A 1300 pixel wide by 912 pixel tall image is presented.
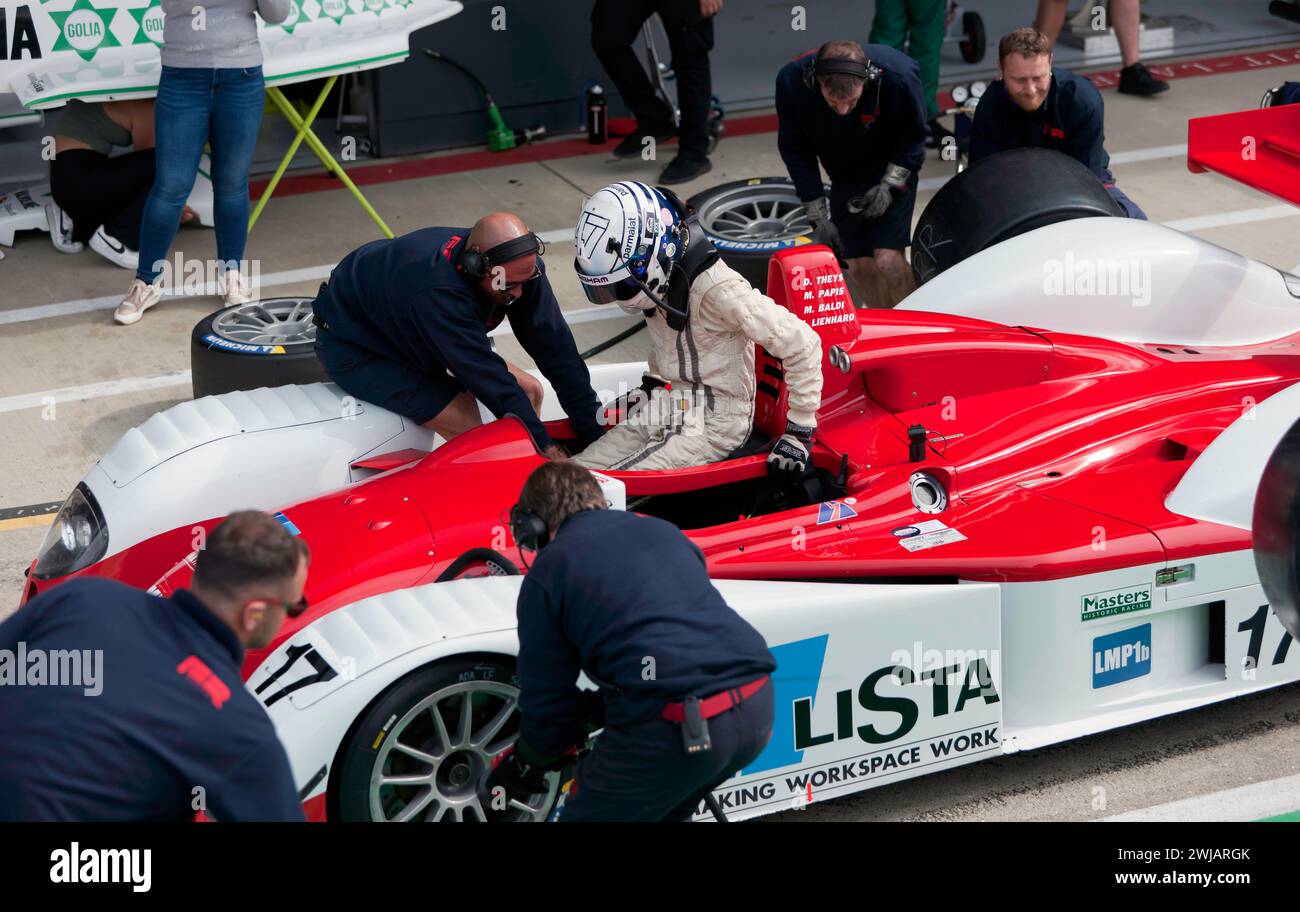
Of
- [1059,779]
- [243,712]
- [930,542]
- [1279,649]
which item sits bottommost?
[1059,779]

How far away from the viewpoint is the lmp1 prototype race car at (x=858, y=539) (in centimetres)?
413

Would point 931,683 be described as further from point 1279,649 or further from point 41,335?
point 41,335

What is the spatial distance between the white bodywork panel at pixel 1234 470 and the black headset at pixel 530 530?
2.13 m

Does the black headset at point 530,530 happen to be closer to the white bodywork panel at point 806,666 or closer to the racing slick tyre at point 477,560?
the white bodywork panel at point 806,666

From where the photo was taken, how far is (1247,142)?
6043 millimetres

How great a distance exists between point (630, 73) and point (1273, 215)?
3879mm

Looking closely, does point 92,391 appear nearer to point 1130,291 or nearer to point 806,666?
point 806,666

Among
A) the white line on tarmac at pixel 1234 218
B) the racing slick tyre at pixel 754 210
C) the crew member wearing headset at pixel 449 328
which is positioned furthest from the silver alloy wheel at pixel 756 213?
the crew member wearing headset at pixel 449 328

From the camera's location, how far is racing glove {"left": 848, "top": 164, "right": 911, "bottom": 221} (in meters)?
7.30

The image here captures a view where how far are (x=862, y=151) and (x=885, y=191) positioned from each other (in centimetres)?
22

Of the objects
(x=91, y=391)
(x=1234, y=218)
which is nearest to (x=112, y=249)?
(x=91, y=391)

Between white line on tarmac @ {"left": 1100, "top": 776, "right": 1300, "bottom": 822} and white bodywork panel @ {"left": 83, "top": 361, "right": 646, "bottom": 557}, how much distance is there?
102 inches

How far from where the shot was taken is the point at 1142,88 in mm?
11078
